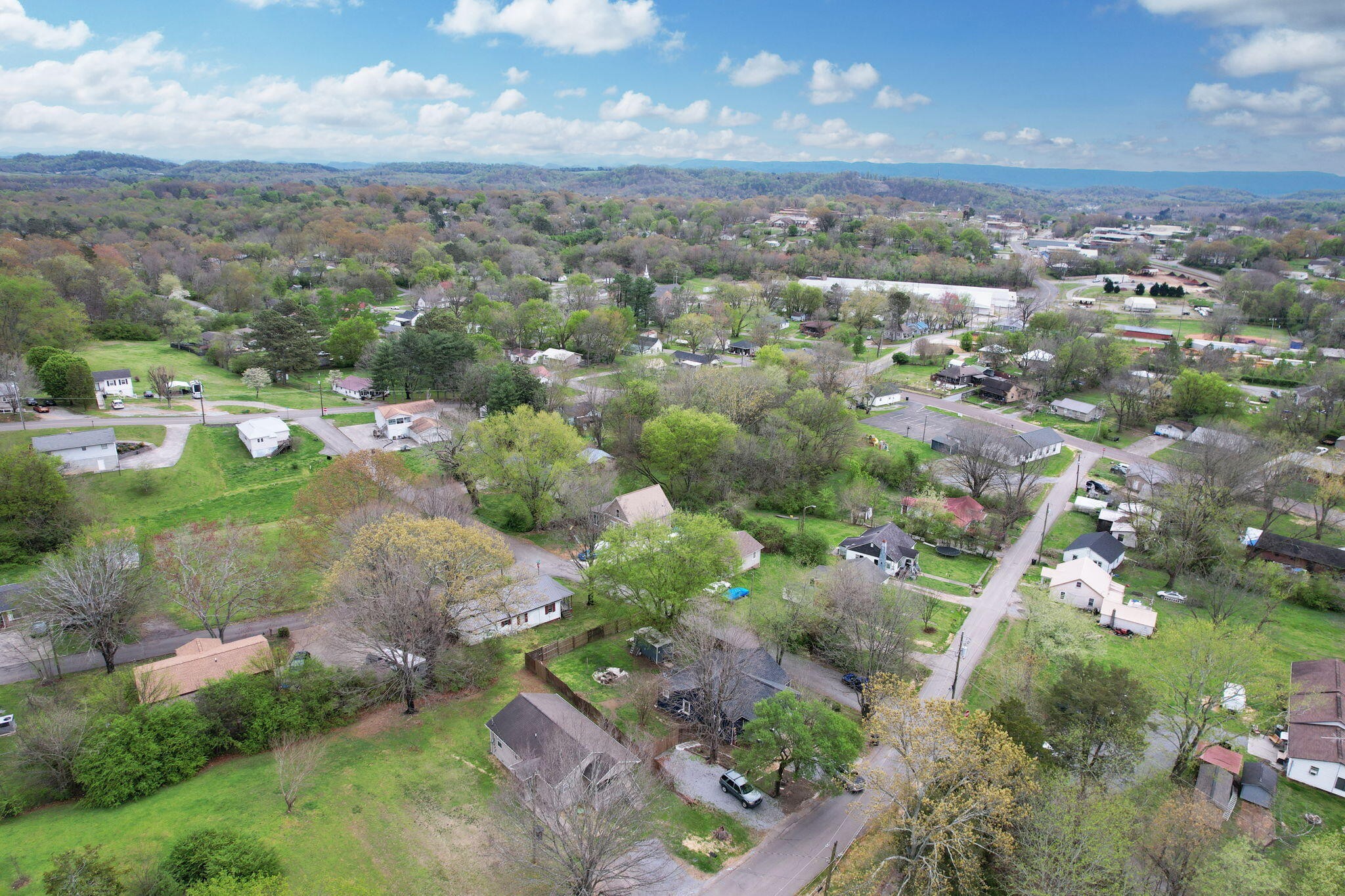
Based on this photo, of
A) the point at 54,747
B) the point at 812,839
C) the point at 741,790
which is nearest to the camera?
the point at 54,747

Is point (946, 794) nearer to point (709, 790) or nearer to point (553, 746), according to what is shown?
point (709, 790)

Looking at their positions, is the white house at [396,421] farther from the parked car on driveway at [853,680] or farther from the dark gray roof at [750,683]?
the parked car on driveway at [853,680]

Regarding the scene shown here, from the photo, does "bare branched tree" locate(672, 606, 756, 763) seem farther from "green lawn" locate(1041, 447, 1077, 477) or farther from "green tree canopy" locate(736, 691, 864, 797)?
"green lawn" locate(1041, 447, 1077, 477)

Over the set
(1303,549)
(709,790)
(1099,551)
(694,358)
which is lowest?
(709,790)

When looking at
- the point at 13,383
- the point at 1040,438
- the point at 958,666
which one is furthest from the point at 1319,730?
the point at 13,383

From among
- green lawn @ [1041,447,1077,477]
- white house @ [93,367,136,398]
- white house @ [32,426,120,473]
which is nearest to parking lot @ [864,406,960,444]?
green lawn @ [1041,447,1077,477]

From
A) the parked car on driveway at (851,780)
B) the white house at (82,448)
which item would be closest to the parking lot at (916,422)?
the parked car on driveway at (851,780)
